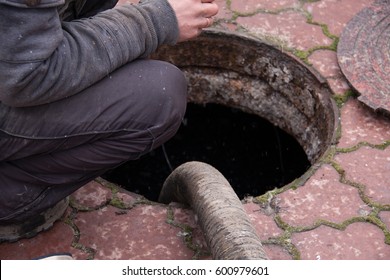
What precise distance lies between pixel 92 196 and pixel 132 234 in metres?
0.30

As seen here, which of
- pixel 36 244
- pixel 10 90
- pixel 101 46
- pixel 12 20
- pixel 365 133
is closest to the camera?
pixel 12 20

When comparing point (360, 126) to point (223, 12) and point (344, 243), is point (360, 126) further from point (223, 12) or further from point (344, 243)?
point (223, 12)

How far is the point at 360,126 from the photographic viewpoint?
10.7ft

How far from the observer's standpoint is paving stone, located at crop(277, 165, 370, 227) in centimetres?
285

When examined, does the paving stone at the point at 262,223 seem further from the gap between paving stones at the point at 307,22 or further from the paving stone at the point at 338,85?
the gap between paving stones at the point at 307,22

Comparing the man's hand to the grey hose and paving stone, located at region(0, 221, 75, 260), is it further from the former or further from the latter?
paving stone, located at region(0, 221, 75, 260)

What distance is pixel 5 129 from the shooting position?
2.32 meters

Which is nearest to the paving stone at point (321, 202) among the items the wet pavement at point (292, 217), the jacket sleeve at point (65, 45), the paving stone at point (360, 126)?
the wet pavement at point (292, 217)

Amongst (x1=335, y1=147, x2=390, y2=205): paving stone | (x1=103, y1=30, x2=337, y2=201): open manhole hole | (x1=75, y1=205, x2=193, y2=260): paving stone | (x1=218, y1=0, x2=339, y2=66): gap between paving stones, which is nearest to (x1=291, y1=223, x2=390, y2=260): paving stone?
(x1=335, y1=147, x2=390, y2=205): paving stone

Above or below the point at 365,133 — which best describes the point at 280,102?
below

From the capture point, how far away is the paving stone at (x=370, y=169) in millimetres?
2949

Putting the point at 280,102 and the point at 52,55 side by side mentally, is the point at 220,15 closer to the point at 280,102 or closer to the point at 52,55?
the point at 280,102
